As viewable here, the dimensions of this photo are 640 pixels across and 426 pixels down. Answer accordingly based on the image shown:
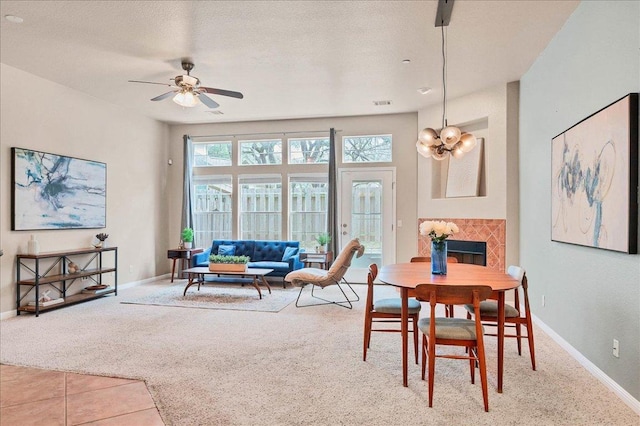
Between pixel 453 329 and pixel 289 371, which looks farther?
pixel 289 371

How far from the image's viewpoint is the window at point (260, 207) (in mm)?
7609

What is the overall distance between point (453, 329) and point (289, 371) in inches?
51.7

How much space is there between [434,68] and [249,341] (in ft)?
12.5

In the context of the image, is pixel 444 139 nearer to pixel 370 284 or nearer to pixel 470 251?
pixel 370 284

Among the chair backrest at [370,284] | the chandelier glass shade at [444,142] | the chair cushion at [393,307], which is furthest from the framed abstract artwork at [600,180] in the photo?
the chair backrest at [370,284]

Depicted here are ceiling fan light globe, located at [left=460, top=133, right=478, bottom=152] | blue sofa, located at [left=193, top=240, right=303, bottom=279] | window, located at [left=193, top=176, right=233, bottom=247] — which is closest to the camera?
ceiling fan light globe, located at [left=460, top=133, right=478, bottom=152]

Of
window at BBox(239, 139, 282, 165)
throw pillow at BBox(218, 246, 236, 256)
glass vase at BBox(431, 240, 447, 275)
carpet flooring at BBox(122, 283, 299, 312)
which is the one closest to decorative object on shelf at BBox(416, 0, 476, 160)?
glass vase at BBox(431, 240, 447, 275)

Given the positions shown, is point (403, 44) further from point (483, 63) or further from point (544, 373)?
point (544, 373)

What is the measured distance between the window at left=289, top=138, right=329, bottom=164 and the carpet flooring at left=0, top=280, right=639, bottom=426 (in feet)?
11.6

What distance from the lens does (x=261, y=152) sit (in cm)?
772

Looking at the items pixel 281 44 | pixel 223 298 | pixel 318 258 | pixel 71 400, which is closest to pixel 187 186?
pixel 223 298

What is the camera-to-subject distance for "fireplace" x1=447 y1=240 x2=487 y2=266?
A: 5547 mm

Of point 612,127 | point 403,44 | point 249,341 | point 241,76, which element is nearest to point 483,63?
point 403,44

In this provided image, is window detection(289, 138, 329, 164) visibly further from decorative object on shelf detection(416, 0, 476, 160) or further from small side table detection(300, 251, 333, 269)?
decorative object on shelf detection(416, 0, 476, 160)
